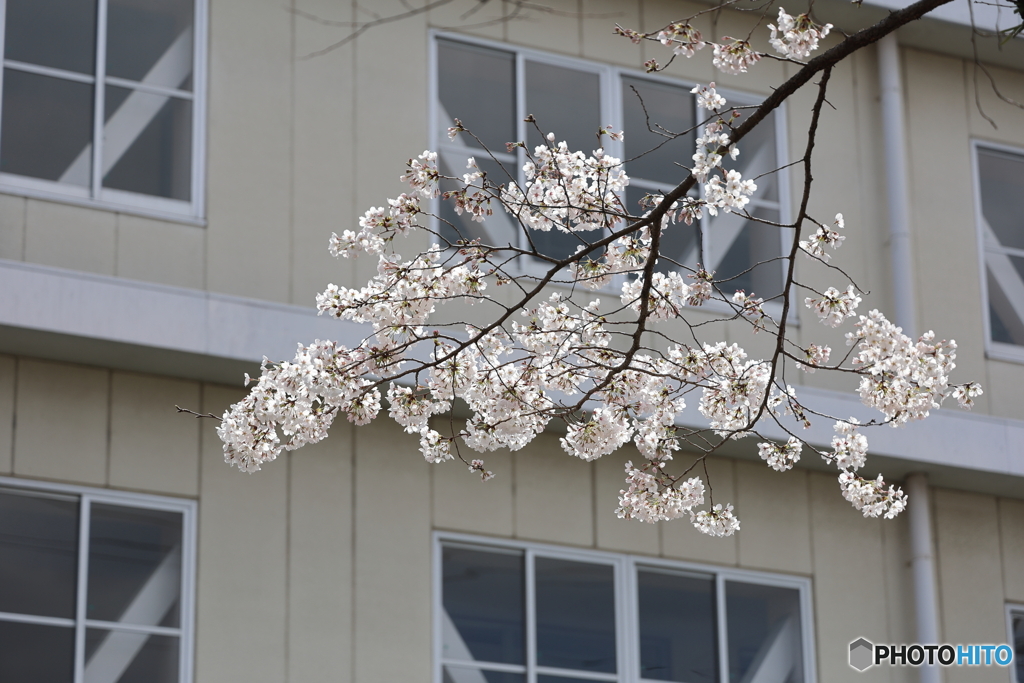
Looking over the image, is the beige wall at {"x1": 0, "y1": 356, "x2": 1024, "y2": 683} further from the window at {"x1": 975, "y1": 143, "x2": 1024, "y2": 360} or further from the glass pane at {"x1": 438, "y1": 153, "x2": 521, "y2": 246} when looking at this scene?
the window at {"x1": 975, "y1": 143, "x2": 1024, "y2": 360}

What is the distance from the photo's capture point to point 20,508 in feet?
24.9

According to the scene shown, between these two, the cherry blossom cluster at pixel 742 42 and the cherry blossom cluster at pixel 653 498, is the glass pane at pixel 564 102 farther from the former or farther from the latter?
the cherry blossom cluster at pixel 742 42

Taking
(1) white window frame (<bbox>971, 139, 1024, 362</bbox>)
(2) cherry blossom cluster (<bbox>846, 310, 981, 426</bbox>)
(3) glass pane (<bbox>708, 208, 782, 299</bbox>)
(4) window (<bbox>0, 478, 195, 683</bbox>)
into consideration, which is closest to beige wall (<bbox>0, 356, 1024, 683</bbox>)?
(4) window (<bbox>0, 478, 195, 683</bbox>)

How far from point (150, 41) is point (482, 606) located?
3700mm

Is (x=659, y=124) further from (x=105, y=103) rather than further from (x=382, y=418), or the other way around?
(x=105, y=103)

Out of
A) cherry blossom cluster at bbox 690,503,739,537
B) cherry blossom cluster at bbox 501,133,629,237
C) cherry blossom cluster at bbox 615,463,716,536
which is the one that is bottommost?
cherry blossom cluster at bbox 690,503,739,537

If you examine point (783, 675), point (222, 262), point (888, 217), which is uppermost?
point (888, 217)

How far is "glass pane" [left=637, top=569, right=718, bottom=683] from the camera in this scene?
882 centimetres

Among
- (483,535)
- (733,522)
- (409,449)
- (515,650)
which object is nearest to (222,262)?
(409,449)

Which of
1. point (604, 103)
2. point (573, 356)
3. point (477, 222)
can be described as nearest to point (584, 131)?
point (604, 103)

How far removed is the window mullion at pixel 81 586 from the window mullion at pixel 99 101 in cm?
172

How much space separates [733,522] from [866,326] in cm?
99

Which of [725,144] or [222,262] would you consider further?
[222,262]

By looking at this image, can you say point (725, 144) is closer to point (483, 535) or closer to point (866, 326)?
point (866, 326)
